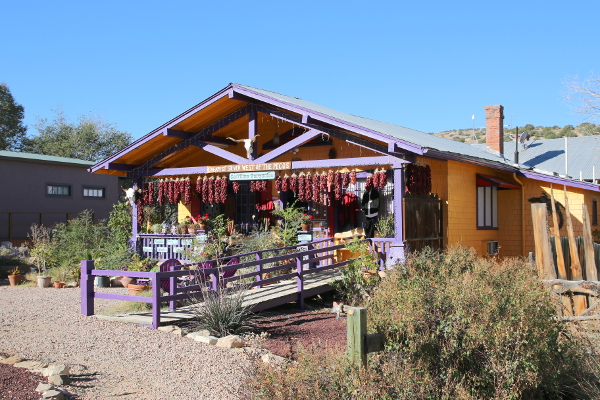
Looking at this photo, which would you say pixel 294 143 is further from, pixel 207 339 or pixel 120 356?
pixel 120 356

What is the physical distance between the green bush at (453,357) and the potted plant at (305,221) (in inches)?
353

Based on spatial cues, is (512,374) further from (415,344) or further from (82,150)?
(82,150)

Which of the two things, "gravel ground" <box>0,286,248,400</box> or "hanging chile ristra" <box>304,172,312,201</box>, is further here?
"hanging chile ristra" <box>304,172,312,201</box>

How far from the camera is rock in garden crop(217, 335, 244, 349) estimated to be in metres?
8.21

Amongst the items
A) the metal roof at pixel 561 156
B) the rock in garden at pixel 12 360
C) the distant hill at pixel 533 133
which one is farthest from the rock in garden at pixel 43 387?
the distant hill at pixel 533 133

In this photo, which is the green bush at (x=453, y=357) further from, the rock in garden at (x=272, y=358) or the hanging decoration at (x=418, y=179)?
the hanging decoration at (x=418, y=179)

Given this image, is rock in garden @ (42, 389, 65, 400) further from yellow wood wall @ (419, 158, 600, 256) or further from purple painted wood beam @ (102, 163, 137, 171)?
purple painted wood beam @ (102, 163, 137, 171)

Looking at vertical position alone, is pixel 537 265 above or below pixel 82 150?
below

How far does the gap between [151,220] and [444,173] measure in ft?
30.1

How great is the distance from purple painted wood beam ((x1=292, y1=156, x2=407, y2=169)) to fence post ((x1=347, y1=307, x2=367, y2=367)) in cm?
828

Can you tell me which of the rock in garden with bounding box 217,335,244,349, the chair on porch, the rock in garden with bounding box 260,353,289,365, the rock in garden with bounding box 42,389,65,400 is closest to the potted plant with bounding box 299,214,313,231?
the chair on porch

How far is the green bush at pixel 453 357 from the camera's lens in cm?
498

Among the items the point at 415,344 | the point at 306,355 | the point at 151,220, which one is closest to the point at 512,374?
the point at 415,344

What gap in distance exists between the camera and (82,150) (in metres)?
44.3
